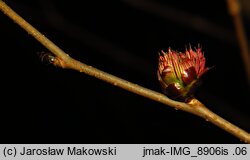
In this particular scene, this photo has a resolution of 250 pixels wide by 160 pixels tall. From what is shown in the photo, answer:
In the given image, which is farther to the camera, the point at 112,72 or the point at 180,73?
the point at 112,72

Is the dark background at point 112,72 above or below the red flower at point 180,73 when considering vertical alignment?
above

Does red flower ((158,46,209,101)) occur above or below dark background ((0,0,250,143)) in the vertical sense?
below

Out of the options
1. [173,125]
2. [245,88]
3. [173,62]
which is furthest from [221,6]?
[173,62]

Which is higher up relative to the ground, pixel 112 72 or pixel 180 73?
pixel 112 72

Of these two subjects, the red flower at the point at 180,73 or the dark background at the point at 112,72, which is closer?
the red flower at the point at 180,73
